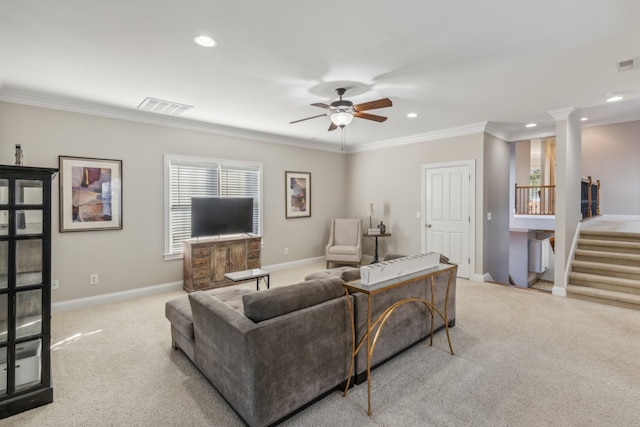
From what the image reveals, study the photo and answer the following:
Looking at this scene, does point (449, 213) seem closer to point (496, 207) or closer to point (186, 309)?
point (496, 207)

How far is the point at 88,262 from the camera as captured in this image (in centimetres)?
416

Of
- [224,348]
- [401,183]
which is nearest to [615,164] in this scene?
[401,183]

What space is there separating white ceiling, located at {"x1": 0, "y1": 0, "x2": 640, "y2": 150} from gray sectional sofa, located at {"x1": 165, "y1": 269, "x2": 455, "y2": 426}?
1885 millimetres

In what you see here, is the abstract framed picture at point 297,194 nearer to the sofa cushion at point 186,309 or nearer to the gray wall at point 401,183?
the gray wall at point 401,183

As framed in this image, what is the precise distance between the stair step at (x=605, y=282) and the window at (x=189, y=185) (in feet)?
17.8

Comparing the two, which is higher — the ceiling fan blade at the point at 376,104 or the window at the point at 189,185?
the ceiling fan blade at the point at 376,104

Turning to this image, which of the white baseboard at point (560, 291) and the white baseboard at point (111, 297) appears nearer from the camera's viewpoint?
the white baseboard at point (111, 297)

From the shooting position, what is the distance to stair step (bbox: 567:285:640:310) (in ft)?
13.4

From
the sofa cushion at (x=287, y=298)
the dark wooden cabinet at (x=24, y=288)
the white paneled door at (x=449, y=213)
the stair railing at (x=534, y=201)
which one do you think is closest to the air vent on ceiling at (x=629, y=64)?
the white paneled door at (x=449, y=213)

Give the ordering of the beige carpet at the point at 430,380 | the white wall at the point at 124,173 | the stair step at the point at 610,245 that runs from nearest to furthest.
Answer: the beige carpet at the point at 430,380 → the white wall at the point at 124,173 → the stair step at the point at 610,245

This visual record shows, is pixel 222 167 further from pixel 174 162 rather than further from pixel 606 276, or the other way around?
pixel 606 276

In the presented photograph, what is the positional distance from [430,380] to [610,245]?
4.55m

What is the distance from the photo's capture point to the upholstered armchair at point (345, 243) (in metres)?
6.12

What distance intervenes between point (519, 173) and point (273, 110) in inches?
336
